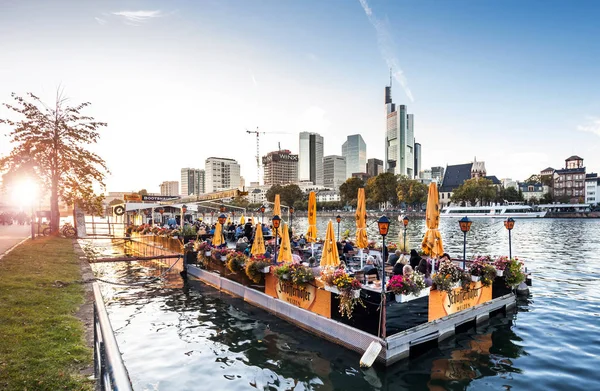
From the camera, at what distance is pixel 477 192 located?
127938 mm

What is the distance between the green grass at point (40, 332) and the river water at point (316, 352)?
2.32 m

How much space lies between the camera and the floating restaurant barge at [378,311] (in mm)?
10539

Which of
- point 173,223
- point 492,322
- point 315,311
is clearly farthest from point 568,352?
point 173,223

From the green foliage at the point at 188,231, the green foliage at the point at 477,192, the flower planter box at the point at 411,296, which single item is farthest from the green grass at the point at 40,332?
the green foliage at the point at 477,192

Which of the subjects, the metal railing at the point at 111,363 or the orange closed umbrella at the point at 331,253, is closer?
the metal railing at the point at 111,363

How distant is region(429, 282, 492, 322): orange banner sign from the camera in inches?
467

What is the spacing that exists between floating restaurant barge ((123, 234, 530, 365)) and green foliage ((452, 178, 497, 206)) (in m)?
124

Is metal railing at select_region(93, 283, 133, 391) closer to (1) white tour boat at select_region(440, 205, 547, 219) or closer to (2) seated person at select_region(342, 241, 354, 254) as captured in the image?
(2) seated person at select_region(342, 241, 354, 254)

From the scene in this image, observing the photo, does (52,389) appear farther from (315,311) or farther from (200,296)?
(200,296)

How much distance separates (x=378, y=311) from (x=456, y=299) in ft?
13.8

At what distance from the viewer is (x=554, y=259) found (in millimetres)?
30203

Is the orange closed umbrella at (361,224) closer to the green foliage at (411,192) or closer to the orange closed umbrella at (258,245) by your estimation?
the orange closed umbrella at (258,245)

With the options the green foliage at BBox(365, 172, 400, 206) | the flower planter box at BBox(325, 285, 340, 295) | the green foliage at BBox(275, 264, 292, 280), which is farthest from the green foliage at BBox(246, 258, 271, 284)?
the green foliage at BBox(365, 172, 400, 206)

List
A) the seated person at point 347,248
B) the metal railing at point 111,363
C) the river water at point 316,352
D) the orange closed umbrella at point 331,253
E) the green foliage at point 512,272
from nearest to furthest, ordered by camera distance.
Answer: the metal railing at point 111,363 < the river water at point 316,352 < the orange closed umbrella at point 331,253 < the green foliage at point 512,272 < the seated person at point 347,248
